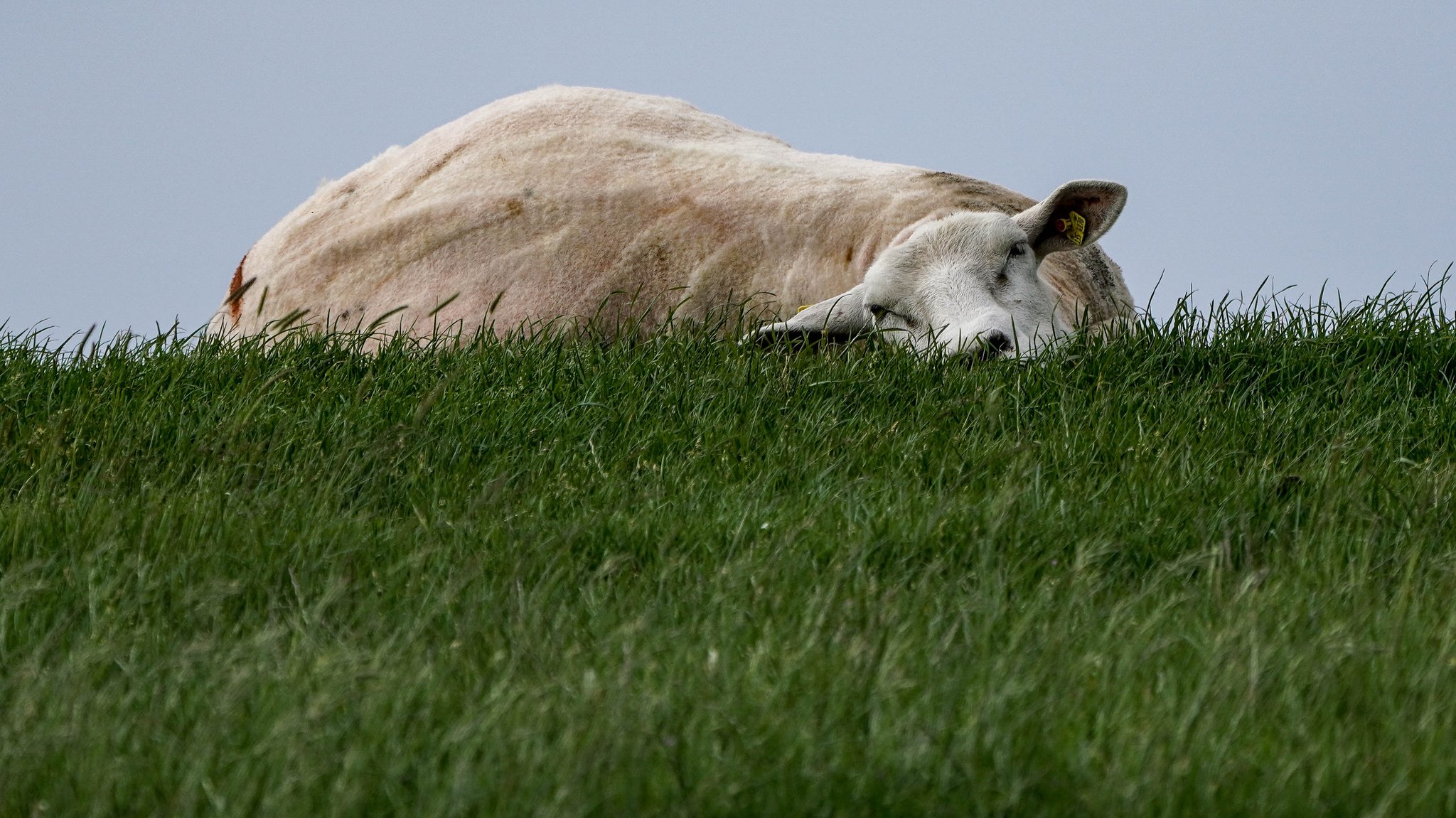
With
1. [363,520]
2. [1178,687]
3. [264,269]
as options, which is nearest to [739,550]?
[363,520]

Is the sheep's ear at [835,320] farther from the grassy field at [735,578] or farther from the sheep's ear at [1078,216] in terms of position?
the sheep's ear at [1078,216]

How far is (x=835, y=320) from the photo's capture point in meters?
6.45

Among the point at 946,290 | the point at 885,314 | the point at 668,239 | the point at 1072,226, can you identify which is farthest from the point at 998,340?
the point at 668,239

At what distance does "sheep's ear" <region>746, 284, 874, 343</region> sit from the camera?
632cm

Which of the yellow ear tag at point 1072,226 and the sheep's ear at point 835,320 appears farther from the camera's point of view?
the yellow ear tag at point 1072,226

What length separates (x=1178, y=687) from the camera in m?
2.79

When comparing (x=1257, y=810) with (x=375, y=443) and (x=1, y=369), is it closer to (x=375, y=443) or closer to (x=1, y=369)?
(x=375, y=443)

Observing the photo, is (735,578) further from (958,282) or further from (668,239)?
(668,239)

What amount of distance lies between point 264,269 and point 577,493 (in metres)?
5.30

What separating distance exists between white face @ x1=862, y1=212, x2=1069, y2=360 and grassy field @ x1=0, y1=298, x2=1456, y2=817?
744 mm

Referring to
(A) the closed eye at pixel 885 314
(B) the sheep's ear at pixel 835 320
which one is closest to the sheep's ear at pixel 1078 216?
(A) the closed eye at pixel 885 314

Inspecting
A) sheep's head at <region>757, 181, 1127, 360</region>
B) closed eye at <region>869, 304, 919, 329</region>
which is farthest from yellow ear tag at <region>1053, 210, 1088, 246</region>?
closed eye at <region>869, 304, 919, 329</region>

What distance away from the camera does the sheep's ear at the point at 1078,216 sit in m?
6.96

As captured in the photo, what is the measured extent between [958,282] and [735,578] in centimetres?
333
